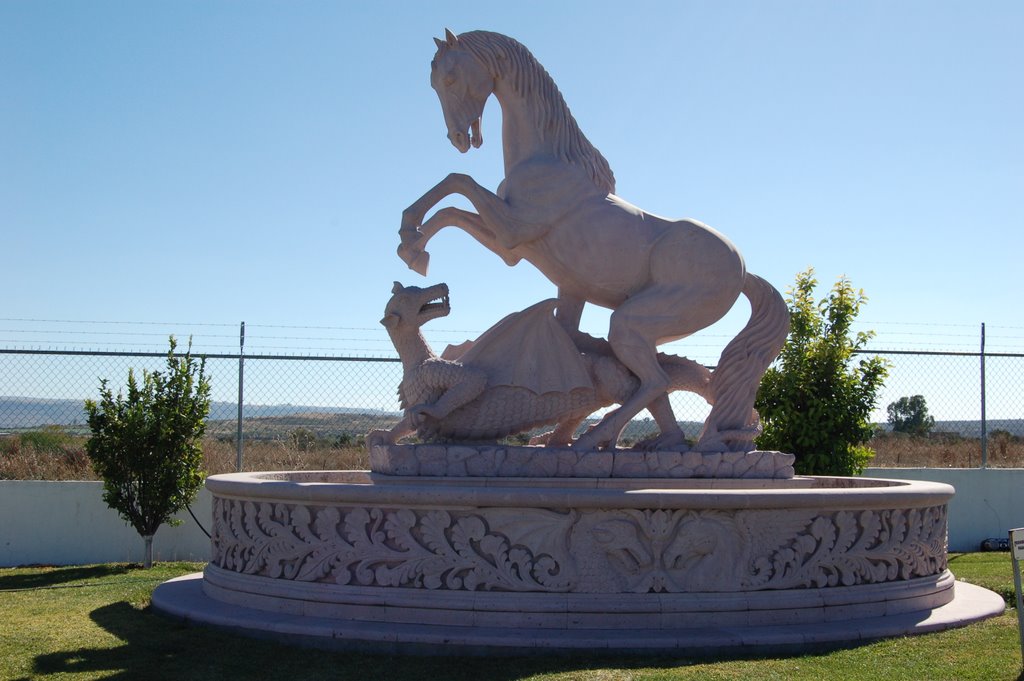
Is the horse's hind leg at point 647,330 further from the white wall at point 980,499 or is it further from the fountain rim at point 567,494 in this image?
the white wall at point 980,499

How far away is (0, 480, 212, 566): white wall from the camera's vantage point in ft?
31.7

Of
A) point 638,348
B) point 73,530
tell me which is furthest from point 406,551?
point 73,530

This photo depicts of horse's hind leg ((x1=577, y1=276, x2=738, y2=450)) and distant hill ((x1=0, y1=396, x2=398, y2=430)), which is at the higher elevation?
horse's hind leg ((x1=577, y1=276, x2=738, y2=450))

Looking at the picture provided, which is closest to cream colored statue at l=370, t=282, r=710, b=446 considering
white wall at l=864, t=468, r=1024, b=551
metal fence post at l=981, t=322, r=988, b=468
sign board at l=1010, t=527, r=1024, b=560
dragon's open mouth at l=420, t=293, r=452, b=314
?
dragon's open mouth at l=420, t=293, r=452, b=314

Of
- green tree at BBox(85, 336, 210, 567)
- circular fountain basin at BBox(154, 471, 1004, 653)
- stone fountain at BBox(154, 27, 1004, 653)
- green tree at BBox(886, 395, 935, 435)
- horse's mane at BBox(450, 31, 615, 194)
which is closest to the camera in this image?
circular fountain basin at BBox(154, 471, 1004, 653)

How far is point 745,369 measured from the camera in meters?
7.02

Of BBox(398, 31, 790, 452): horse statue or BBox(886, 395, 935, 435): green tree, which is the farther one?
BBox(886, 395, 935, 435): green tree

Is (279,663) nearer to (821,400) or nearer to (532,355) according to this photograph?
(532,355)

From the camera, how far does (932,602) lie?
20.0ft

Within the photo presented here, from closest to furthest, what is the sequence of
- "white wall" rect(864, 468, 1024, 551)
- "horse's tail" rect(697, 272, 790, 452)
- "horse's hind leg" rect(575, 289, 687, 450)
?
"horse's hind leg" rect(575, 289, 687, 450)
"horse's tail" rect(697, 272, 790, 452)
"white wall" rect(864, 468, 1024, 551)

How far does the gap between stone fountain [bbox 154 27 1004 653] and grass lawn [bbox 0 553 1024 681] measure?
163 millimetres

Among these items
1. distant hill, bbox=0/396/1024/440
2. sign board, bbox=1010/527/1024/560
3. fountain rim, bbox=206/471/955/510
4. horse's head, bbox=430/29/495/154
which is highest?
horse's head, bbox=430/29/495/154

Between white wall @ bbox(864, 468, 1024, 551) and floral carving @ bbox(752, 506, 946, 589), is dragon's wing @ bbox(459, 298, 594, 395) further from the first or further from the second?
white wall @ bbox(864, 468, 1024, 551)

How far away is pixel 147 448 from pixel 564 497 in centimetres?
526
